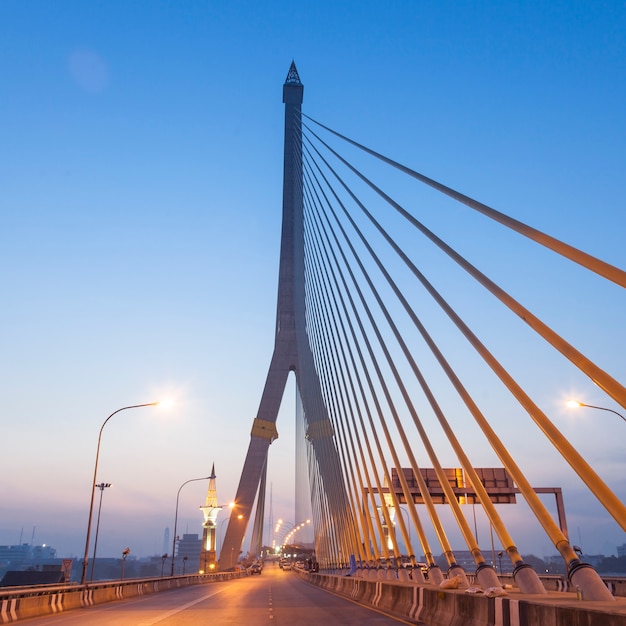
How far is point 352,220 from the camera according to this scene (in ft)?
77.3

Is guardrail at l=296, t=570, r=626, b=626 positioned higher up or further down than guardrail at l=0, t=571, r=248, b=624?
higher up

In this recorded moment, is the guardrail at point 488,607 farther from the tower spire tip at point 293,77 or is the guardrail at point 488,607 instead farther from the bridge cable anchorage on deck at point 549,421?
the tower spire tip at point 293,77

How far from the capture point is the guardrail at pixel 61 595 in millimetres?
19234

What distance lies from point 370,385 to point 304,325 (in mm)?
23775

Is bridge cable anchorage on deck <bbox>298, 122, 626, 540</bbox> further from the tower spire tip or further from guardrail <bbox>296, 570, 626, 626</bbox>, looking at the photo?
the tower spire tip

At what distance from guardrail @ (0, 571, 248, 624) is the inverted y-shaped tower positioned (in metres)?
11.7

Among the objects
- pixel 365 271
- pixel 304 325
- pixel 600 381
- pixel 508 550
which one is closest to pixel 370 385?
pixel 365 271

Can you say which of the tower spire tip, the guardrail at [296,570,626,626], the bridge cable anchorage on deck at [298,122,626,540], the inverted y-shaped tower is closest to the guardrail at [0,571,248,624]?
the guardrail at [296,570,626,626]

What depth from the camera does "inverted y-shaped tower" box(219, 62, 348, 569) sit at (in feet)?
137

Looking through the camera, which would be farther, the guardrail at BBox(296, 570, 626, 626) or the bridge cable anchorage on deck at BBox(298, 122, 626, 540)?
the bridge cable anchorage on deck at BBox(298, 122, 626, 540)

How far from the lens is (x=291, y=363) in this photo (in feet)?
166

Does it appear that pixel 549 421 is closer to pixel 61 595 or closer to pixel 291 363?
pixel 61 595

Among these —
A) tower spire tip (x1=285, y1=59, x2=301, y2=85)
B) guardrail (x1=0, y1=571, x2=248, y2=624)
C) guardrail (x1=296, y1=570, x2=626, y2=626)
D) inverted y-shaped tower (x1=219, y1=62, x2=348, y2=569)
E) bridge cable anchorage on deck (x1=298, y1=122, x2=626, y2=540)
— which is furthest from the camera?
tower spire tip (x1=285, y1=59, x2=301, y2=85)

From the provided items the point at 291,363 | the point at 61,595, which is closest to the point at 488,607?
the point at 61,595
